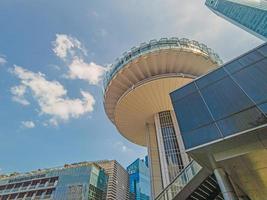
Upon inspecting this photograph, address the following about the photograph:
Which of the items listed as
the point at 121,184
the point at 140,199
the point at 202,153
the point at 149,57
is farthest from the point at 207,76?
the point at 140,199

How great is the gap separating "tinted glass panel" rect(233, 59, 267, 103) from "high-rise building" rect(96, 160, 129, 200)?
242 feet

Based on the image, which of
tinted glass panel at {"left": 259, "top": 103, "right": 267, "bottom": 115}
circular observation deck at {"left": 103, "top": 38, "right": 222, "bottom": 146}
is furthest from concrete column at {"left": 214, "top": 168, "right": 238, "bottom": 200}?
circular observation deck at {"left": 103, "top": 38, "right": 222, "bottom": 146}

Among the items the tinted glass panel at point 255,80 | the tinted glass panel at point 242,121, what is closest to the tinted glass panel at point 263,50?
the tinted glass panel at point 255,80

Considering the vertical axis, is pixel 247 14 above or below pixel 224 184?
above

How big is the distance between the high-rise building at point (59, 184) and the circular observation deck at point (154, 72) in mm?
45114

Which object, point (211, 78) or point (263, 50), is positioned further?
point (211, 78)

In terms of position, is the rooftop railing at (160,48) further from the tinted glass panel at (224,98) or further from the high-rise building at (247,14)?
the high-rise building at (247,14)

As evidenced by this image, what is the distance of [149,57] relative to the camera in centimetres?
2438

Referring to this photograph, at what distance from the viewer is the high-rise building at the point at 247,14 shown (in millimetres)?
51938

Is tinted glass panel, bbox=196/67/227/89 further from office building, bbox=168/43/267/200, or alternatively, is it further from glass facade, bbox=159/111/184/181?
glass facade, bbox=159/111/184/181

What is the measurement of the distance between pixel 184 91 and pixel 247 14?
59.1 metres

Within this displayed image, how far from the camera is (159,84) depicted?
24984mm

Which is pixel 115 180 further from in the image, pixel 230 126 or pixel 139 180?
pixel 230 126

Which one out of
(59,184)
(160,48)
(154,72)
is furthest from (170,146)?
(59,184)
